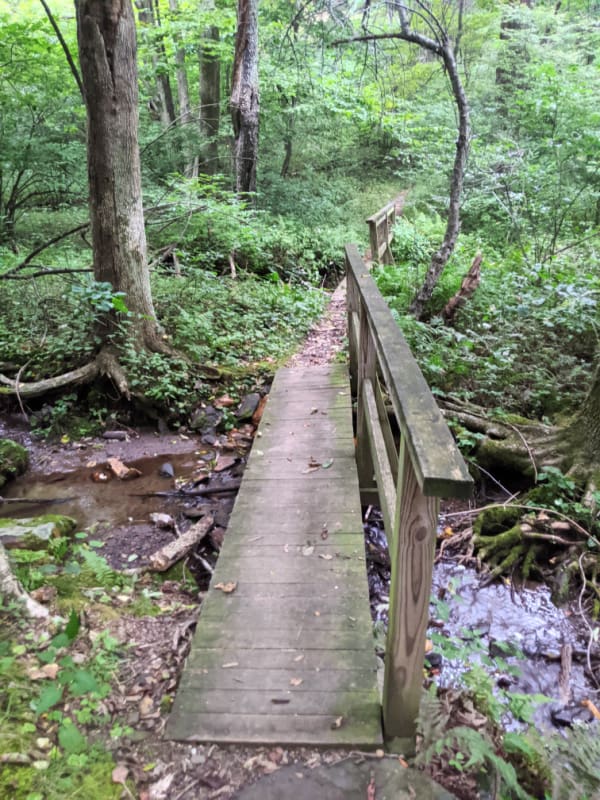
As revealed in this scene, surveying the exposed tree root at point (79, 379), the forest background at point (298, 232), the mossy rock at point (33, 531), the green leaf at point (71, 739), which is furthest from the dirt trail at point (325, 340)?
the green leaf at point (71, 739)

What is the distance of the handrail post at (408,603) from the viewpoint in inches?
66.8

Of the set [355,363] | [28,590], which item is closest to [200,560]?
[28,590]

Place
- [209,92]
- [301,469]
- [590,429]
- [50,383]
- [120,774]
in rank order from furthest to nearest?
1. [209,92]
2. [50,383]
3. [590,429]
4. [301,469]
5. [120,774]

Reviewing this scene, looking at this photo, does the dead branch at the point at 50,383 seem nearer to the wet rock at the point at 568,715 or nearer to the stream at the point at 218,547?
the stream at the point at 218,547

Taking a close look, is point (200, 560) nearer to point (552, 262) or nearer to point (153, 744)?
point (153, 744)

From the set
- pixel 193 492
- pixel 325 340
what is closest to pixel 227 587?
pixel 193 492

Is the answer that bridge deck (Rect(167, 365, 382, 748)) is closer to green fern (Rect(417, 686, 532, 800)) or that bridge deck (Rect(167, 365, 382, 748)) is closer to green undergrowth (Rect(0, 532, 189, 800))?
green fern (Rect(417, 686, 532, 800))

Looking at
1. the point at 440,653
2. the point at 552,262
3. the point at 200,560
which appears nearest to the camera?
the point at 440,653

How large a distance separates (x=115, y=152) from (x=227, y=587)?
4.69 meters

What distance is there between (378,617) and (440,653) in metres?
0.46

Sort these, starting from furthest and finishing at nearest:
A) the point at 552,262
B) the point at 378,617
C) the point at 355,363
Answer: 1. the point at 552,262
2. the point at 355,363
3. the point at 378,617

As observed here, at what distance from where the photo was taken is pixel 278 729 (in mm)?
1980

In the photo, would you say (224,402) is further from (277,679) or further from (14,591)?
(277,679)

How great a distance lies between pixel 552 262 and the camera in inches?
324
